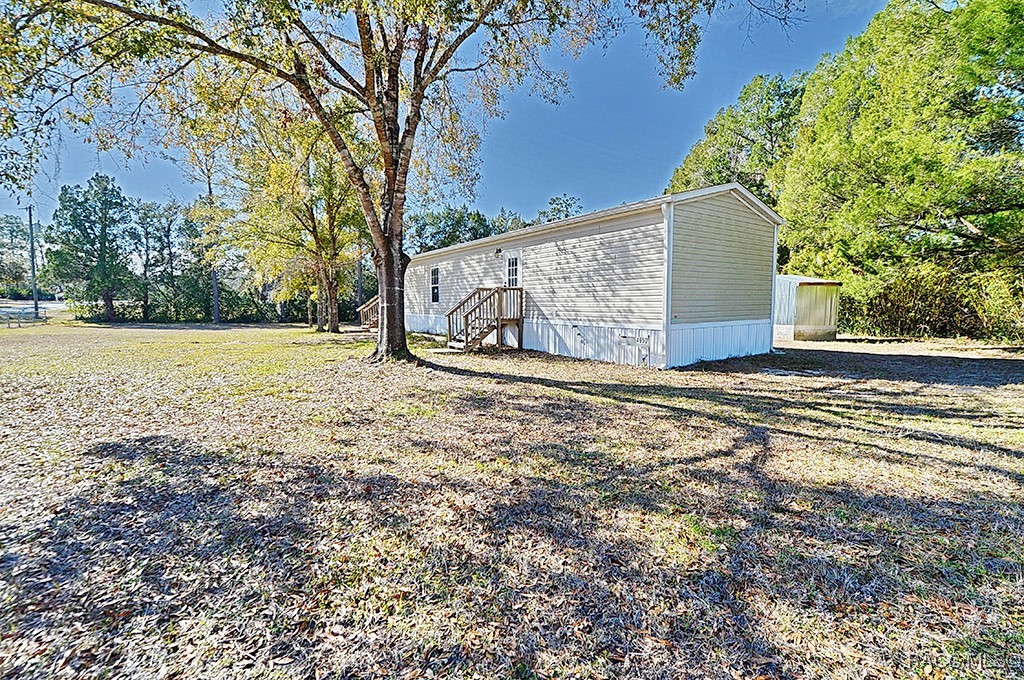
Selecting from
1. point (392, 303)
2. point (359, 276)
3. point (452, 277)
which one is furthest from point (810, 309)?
point (359, 276)

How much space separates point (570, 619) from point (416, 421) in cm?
362

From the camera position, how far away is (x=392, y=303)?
9828 millimetres

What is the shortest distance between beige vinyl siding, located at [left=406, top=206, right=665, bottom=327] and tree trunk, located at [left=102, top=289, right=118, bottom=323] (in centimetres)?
3088

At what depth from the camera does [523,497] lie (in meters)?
3.35

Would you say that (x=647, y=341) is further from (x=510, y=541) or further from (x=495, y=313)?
(x=510, y=541)

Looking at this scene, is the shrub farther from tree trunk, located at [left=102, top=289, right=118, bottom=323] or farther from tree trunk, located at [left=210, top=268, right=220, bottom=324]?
tree trunk, located at [left=102, top=289, right=118, bottom=323]

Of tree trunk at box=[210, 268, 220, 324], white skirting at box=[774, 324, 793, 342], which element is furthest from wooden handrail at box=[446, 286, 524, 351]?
tree trunk at box=[210, 268, 220, 324]

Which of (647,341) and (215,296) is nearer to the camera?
(647,341)

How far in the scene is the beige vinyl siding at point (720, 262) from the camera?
9.45 meters

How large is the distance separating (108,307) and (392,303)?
107 feet

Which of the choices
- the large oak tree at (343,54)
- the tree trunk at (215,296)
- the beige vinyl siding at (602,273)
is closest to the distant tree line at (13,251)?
the tree trunk at (215,296)

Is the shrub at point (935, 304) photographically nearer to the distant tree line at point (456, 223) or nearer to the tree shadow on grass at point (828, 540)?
the tree shadow on grass at point (828, 540)

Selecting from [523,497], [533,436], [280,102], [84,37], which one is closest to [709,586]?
[523,497]

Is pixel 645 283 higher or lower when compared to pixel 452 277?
lower
